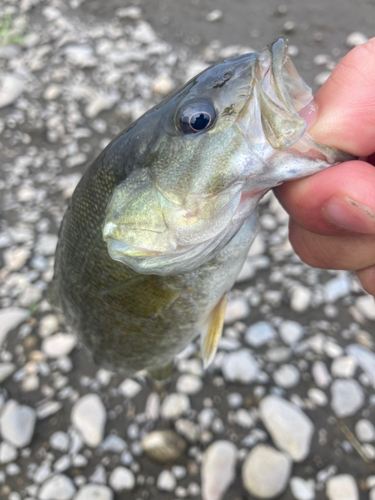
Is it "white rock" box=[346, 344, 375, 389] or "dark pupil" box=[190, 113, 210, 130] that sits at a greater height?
"dark pupil" box=[190, 113, 210, 130]

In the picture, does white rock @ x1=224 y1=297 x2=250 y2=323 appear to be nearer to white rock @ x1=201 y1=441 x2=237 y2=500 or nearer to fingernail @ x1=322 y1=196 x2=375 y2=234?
white rock @ x1=201 y1=441 x2=237 y2=500

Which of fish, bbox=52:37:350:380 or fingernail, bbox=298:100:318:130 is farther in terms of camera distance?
fingernail, bbox=298:100:318:130

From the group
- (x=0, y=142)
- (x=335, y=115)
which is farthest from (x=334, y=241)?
(x=0, y=142)

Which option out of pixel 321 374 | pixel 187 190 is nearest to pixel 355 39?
pixel 321 374

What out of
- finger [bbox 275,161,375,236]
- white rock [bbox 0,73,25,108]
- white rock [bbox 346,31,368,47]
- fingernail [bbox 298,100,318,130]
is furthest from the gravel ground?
white rock [bbox 346,31,368,47]

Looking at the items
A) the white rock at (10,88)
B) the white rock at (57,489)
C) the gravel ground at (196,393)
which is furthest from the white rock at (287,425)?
the white rock at (10,88)

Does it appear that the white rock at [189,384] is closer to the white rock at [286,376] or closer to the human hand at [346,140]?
the white rock at [286,376]

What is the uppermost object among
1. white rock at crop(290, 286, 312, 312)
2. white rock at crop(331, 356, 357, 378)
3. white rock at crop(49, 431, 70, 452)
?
white rock at crop(49, 431, 70, 452)
